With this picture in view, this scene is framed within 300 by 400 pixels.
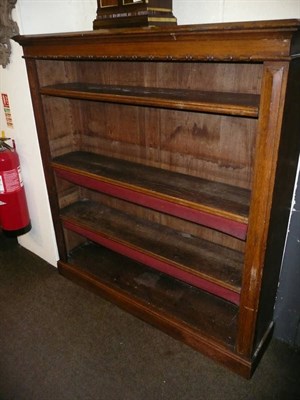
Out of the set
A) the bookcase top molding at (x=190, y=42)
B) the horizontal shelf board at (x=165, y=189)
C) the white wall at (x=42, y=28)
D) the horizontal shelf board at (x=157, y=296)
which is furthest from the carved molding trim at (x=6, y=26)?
the horizontal shelf board at (x=157, y=296)

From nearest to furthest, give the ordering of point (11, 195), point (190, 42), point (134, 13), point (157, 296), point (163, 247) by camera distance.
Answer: point (190, 42) → point (134, 13) → point (163, 247) → point (157, 296) → point (11, 195)

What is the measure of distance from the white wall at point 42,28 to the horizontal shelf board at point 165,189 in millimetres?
285

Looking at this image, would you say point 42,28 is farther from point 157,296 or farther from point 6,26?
point 157,296

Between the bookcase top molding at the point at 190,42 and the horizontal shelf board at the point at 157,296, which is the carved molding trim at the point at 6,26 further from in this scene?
the horizontal shelf board at the point at 157,296

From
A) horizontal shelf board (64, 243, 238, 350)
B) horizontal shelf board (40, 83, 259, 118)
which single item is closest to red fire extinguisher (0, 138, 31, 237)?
horizontal shelf board (64, 243, 238, 350)

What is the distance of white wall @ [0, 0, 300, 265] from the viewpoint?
1.39 metres

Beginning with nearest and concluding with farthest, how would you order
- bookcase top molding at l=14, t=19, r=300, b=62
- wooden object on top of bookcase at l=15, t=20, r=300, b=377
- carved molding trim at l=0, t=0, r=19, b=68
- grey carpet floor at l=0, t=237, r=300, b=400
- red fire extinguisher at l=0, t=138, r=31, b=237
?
1. bookcase top molding at l=14, t=19, r=300, b=62
2. wooden object on top of bookcase at l=15, t=20, r=300, b=377
3. grey carpet floor at l=0, t=237, r=300, b=400
4. carved molding trim at l=0, t=0, r=19, b=68
5. red fire extinguisher at l=0, t=138, r=31, b=237

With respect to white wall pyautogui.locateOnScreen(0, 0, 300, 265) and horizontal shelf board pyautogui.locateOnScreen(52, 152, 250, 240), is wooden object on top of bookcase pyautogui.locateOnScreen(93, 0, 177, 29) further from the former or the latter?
horizontal shelf board pyautogui.locateOnScreen(52, 152, 250, 240)

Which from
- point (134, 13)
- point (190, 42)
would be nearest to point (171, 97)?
point (190, 42)

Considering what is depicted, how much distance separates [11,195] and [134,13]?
1360 mm

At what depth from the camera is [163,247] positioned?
74.0 inches

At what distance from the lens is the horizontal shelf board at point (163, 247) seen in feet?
5.41

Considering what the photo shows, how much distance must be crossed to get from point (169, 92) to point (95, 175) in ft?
1.99

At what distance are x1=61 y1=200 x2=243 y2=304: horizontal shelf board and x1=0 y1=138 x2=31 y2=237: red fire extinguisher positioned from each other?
321mm
